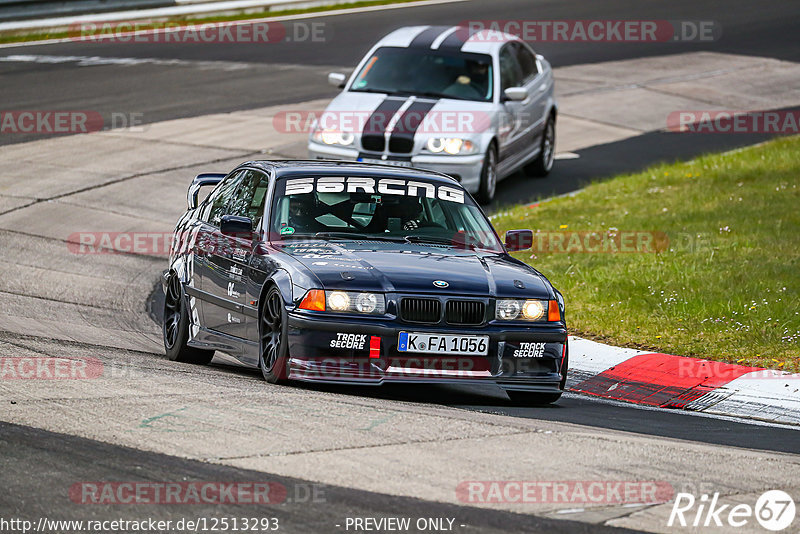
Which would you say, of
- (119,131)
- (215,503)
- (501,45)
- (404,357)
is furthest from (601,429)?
(119,131)

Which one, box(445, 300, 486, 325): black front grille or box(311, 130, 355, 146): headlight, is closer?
box(445, 300, 486, 325): black front grille

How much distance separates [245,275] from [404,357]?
1406 millimetres

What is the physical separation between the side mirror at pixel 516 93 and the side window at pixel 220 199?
22.0 feet

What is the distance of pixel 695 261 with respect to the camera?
12.4m

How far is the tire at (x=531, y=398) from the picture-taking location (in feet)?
27.8

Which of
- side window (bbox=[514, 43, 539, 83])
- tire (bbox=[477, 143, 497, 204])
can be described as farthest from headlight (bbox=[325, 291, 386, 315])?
side window (bbox=[514, 43, 539, 83])

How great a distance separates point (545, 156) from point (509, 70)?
1.72 metres

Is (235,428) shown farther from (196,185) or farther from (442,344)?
(196,185)

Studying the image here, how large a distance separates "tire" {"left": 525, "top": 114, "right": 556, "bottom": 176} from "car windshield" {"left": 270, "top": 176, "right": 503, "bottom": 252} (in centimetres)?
915

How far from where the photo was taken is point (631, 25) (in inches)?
1198

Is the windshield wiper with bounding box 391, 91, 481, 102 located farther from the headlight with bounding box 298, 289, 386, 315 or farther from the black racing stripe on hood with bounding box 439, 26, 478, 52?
the headlight with bounding box 298, 289, 386, 315

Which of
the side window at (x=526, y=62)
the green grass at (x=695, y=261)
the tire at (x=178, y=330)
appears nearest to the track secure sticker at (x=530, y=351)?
the green grass at (x=695, y=261)

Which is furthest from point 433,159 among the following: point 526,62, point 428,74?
point 526,62

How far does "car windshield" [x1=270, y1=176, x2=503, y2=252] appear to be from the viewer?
890 centimetres
